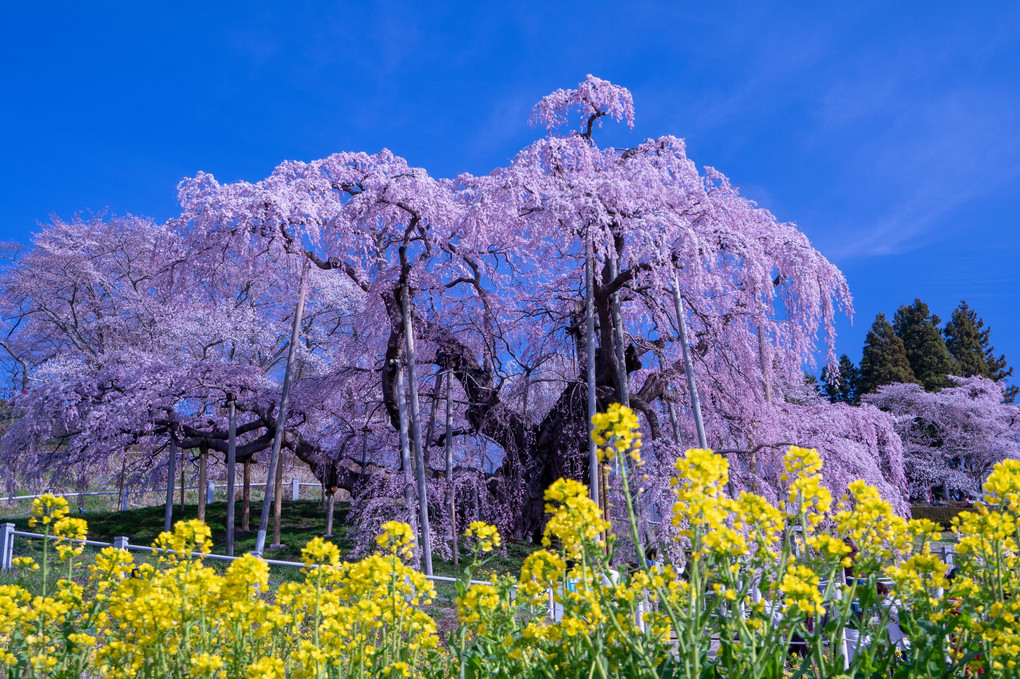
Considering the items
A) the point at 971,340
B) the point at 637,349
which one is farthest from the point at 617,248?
the point at 971,340

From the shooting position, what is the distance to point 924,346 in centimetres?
3338

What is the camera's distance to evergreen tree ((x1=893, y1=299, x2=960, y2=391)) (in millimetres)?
31891

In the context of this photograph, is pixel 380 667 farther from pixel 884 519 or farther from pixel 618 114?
pixel 618 114

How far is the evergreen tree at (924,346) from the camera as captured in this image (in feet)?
105

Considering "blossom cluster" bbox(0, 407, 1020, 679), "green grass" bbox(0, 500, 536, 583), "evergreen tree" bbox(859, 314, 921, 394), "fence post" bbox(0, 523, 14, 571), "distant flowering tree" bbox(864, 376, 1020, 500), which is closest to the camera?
"blossom cluster" bbox(0, 407, 1020, 679)

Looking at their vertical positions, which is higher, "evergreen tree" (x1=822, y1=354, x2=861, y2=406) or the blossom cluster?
"evergreen tree" (x1=822, y1=354, x2=861, y2=406)

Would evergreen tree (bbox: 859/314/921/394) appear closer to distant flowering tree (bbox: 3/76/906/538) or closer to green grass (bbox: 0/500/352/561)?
distant flowering tree (bbox: 3/76/906/538)

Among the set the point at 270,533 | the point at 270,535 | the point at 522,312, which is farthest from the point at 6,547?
the point at 522,312

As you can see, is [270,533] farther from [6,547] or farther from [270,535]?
[6,547]

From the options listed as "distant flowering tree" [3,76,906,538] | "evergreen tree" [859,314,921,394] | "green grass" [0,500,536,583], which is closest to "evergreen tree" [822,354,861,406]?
"evergreen tree" [859,314,921,394]

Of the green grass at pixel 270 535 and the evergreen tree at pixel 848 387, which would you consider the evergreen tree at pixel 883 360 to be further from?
the green grass at pixel 270 535

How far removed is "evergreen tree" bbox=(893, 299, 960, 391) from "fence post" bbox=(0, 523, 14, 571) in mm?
32690

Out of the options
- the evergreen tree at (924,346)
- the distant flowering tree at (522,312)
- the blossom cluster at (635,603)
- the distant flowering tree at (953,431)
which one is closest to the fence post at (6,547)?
the distant flowering tree at (522,312)

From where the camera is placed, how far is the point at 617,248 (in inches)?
428
